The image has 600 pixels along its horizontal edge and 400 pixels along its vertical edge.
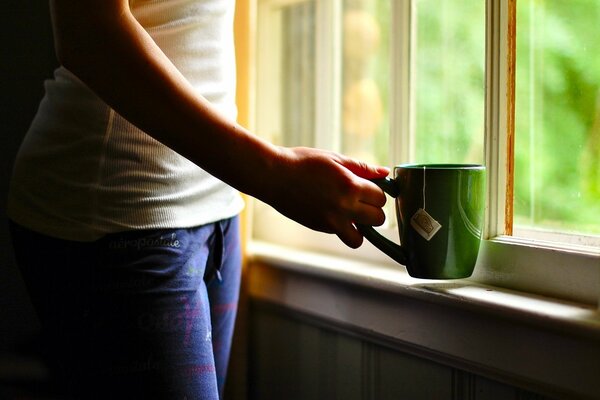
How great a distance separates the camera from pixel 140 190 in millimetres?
759

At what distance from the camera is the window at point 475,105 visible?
0.86 metres

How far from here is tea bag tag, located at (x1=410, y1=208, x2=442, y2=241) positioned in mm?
789

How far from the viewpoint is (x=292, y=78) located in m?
1.48

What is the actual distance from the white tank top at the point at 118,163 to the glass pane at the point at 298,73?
0.60m

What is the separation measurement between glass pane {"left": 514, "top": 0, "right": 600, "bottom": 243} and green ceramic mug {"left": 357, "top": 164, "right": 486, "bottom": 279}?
6.0 inches

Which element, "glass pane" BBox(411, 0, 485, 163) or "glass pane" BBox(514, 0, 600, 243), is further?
"glass pane" BBox(411, 0, 485, 163)

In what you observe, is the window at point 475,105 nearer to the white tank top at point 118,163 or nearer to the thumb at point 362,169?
the thumb at point 362,169

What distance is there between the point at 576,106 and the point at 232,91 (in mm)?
462

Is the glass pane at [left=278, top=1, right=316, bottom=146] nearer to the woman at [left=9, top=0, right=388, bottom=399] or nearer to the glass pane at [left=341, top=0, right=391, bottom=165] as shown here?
the glass pane at [left=341, top=0, right=391, bottom=165]

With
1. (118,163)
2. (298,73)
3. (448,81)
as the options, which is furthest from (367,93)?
(118,163)

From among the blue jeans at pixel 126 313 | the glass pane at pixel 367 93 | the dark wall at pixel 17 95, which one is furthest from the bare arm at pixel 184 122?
the dark wall at pixel 17 95

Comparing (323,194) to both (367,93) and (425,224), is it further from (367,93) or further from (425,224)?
(367,93)

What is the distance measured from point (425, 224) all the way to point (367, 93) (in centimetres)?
67

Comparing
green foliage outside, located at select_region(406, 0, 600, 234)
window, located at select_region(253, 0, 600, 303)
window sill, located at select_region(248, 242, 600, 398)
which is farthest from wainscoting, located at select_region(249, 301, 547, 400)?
green foliage outside, located at select_region(406, 0, 600, 234)
